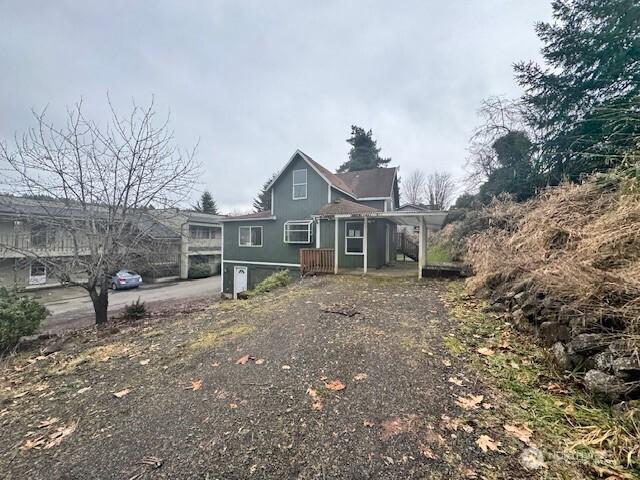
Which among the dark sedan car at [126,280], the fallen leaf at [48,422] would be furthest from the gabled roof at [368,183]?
the fallen leaf at [48,422]

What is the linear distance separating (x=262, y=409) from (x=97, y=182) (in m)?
8.39

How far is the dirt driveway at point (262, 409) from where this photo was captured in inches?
75.4

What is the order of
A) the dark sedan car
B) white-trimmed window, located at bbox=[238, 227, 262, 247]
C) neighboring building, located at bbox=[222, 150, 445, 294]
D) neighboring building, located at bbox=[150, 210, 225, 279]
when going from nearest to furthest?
neighboring building, located at bbox=[222, 150, 445, 294] < white-trimmed window, located at bbox=[238, 227, 262, 247] < the dark sedan car < neighboring building, located at bbox=[150, 210, 225, 279]

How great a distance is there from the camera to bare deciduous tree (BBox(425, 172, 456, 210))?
32.3 metres

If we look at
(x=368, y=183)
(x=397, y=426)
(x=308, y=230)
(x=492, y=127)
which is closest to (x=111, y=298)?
(x=308, y=230)

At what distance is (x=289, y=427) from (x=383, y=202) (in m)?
14.9

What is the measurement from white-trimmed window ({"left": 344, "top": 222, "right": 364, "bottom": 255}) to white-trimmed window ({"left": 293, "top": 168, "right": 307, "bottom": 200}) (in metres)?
3.02

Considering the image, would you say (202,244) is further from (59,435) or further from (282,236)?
(59,435)

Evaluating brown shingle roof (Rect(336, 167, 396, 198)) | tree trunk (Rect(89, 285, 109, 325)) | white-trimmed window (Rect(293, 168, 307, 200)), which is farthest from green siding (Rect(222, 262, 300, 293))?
tree trunk (Rect(89, 285, 109, 325))

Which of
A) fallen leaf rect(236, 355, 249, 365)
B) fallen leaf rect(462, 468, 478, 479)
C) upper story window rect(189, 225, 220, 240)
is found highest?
upper story window rect(189, 225, 220, 240)

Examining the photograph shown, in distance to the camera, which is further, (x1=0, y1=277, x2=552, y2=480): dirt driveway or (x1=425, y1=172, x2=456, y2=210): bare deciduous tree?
(x1=425, y1=172, x2=456, y2=210): bare deciduous tree

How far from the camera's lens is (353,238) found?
1284cm

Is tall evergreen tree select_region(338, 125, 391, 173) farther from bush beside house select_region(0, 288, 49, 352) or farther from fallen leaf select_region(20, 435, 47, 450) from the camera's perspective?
fallen leaf select_region(20, 435, 47, 450)

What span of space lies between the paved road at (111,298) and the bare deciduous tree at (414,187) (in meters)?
26.4
